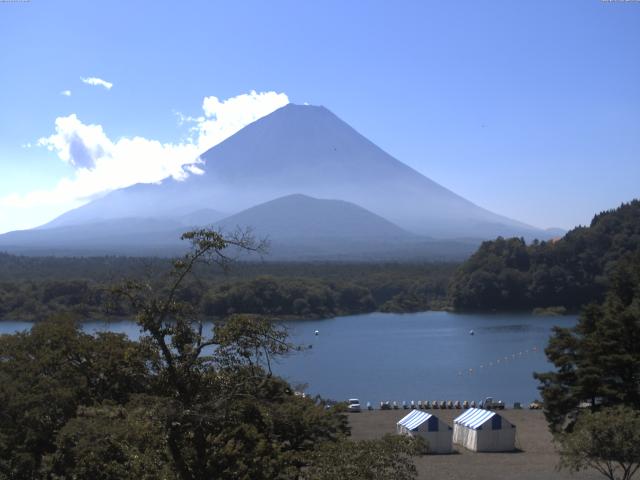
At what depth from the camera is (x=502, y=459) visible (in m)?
12.9

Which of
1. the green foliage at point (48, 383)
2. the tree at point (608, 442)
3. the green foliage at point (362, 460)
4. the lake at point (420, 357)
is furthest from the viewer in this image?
the lake at point (420, 357)

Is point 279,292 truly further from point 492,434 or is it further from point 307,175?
point 307,175

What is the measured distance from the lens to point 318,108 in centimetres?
17312

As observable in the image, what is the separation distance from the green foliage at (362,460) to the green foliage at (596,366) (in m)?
7.29

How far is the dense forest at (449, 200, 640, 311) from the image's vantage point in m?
43.6

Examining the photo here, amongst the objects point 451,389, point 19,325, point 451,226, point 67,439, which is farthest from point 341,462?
point 451,226

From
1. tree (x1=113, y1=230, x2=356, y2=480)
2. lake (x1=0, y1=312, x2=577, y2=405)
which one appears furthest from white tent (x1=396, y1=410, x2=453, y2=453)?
tree (x1=113, y1=230, x2=356, y2=480)

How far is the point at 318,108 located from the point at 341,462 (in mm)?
170096

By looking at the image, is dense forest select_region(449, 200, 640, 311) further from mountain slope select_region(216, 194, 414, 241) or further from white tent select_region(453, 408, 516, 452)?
mountain slope select_region(216, 194, 414, 241)

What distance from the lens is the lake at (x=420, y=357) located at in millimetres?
22344

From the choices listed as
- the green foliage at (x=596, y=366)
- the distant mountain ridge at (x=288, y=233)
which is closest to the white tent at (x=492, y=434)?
the green foliage at (x=596, y=366)

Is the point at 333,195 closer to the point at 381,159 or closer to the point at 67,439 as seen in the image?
the point at 381,159

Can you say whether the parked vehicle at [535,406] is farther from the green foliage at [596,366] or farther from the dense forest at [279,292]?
the dense forest at [279,292]

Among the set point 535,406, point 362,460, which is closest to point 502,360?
point 535,406
